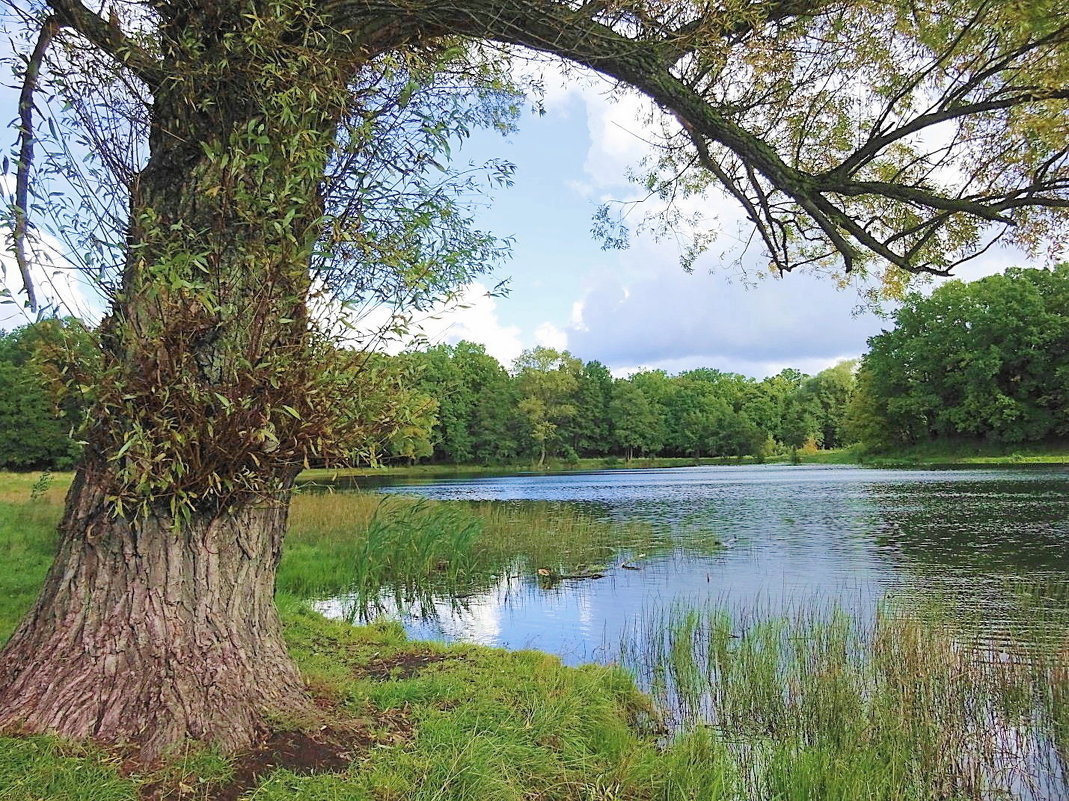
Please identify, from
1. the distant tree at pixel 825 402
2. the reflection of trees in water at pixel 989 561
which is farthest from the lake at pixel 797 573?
the distant tree at pixel 825 402

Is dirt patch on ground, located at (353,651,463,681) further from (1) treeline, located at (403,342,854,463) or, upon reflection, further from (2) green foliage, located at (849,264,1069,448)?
(1) treeline, located at (403,342,854,463)

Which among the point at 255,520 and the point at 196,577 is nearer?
the point at 196,577

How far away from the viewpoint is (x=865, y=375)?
63.3 m

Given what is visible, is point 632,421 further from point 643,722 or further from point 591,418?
point 643,722

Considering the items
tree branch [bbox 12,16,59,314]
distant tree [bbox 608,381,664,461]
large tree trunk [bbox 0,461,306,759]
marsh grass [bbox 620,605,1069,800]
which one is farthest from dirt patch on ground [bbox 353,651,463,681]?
distant tree [bbox 608,381,664,461]

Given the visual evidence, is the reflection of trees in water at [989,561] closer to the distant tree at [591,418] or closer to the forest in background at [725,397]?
the forest in background at [725,397]

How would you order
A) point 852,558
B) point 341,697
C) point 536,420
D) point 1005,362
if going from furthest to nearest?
1. point 536,420
2. point 1005,362
3. point 852,558
4. point 341,697

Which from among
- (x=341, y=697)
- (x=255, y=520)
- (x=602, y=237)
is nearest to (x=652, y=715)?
(x=341, y=697)

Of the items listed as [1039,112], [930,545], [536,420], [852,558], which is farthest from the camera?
[536,420]

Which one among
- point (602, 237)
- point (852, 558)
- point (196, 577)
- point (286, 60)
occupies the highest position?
point (602, 237)

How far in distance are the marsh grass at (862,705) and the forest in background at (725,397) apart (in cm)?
318

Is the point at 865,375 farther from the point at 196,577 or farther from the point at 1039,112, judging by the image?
the point at 196,577

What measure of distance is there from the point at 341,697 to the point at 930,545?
48.1ft

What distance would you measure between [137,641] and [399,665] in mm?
2238
